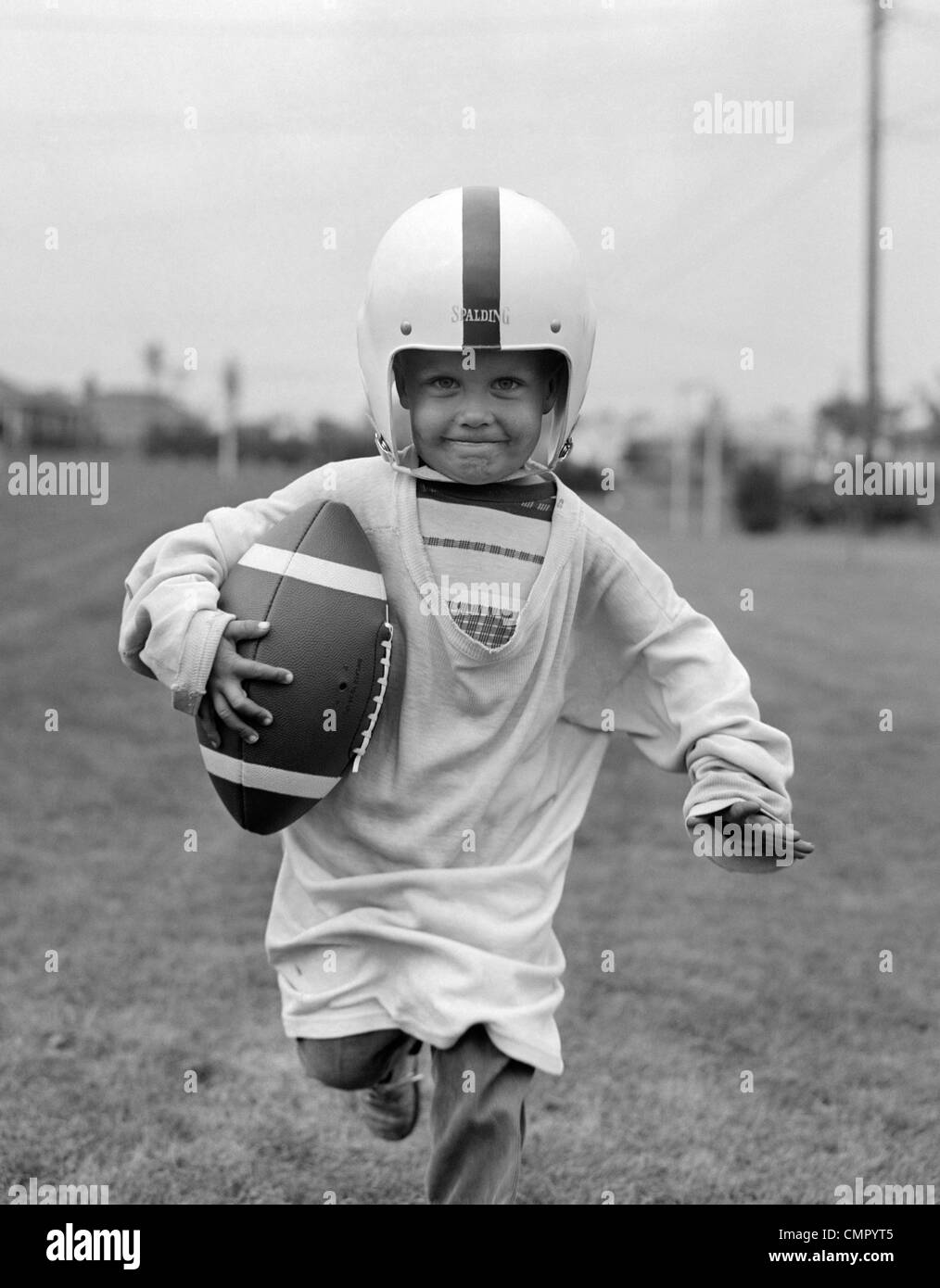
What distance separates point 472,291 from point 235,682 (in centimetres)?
78

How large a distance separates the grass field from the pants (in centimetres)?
53

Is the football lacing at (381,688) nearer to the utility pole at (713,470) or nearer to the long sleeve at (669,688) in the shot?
the long sleeve at (669,688)

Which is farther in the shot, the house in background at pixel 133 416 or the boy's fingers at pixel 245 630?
the house in background at pixel 133 416

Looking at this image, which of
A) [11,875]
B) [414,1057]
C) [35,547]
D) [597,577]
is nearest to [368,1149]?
[414,1057]

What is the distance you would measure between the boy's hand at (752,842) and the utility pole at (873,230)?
2057 cm

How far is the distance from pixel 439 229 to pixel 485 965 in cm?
129

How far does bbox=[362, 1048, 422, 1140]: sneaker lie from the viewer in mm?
3268

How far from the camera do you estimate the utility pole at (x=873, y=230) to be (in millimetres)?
22828

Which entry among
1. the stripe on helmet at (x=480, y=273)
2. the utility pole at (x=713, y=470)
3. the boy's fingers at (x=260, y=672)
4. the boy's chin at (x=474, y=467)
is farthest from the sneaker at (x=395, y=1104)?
the utility pole at (x=713, y=470)

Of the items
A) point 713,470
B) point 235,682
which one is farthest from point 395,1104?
point 713,470

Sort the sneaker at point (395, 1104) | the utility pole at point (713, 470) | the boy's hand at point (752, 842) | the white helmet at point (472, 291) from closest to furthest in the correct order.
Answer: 1. the boy's hand at point (752, 842)
2. the white helmet at point (472, 291)
3. the sneaker at point (395, 1104)
4. the utility pole at point (713, 470)

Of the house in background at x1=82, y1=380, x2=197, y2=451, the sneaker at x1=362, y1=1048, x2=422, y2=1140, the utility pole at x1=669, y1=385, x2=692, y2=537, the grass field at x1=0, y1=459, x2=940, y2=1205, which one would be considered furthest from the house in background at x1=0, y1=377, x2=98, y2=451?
the sneaker at x1=362, y1=1048, x2=422, y2=1140

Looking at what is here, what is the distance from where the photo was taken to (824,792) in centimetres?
715

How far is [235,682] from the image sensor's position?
2.66 meters
